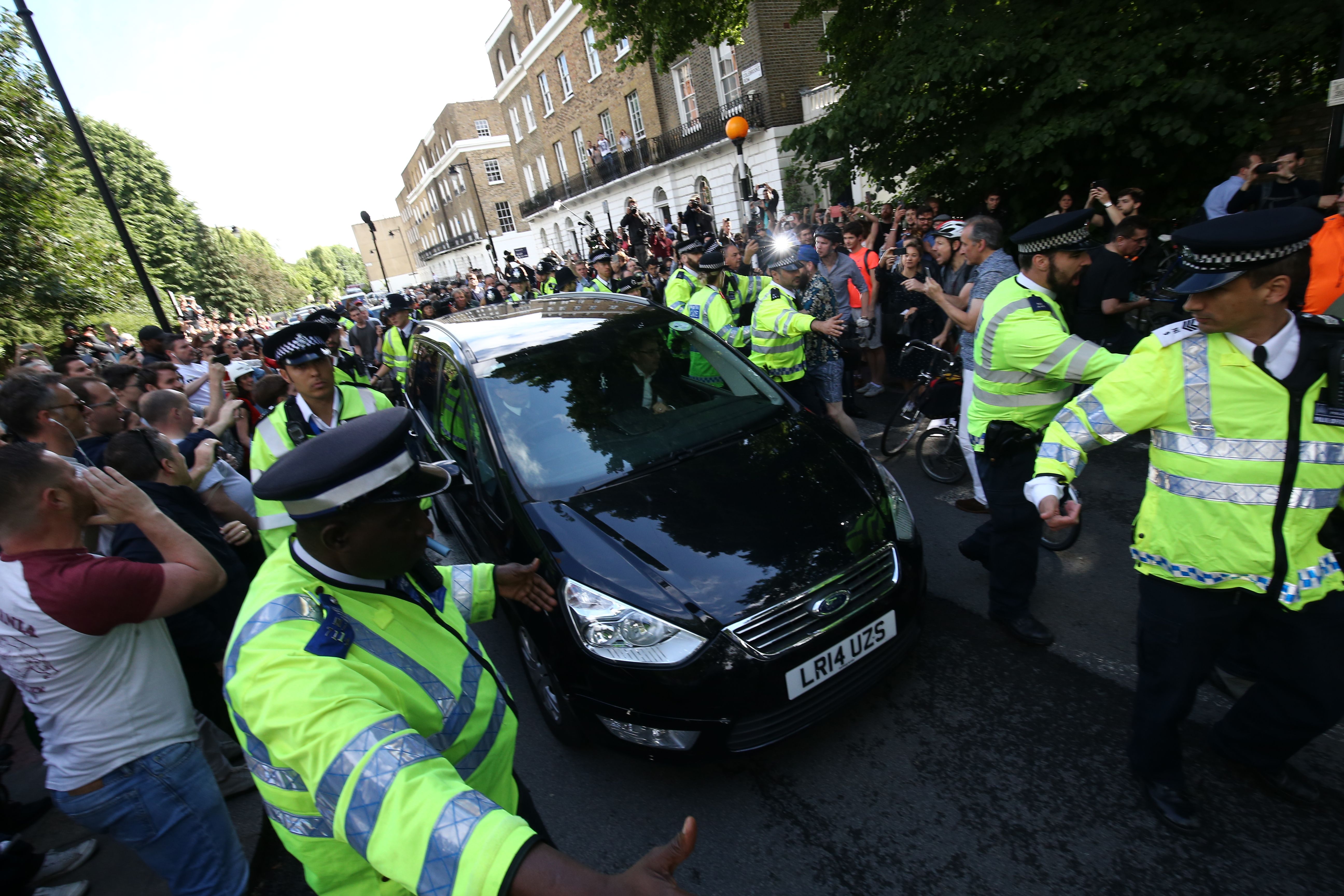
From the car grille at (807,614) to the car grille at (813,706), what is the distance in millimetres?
232

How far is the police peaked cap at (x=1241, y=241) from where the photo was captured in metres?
1.70

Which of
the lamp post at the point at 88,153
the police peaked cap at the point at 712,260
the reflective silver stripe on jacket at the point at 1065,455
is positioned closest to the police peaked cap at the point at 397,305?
the lamp post at the point at 88,153

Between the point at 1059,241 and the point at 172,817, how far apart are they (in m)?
3.89

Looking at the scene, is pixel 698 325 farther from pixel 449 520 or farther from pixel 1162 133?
pixel 1162 133

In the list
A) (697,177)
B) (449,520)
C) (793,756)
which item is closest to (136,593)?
(793,756)

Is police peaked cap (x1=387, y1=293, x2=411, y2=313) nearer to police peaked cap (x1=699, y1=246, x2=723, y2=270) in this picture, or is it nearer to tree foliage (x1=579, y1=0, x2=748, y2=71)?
police peaked cap (x1=699, y1=246, x2=723, y2=270)

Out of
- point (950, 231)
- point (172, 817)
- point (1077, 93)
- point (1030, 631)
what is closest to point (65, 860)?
point (172, 817)

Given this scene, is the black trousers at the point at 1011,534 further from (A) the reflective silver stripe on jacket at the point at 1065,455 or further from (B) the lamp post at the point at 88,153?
(B) the lamp post at the point at 88,153

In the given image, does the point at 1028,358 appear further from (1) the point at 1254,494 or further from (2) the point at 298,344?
(2) the point at 298,344

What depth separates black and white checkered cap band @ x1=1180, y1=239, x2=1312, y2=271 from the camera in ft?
5.64

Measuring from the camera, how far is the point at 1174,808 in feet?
7.11

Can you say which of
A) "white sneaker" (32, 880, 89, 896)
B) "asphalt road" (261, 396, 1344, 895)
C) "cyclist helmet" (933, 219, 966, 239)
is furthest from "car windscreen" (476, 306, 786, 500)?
"cyclist helmet" (933, 219, 966, 239)

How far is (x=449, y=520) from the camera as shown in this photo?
4.91m

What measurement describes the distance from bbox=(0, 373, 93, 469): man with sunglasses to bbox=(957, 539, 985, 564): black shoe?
4535 millimetres
